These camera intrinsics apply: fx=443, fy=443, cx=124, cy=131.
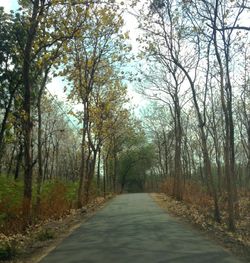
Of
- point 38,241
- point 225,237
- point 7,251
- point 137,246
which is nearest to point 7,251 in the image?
point 7,251

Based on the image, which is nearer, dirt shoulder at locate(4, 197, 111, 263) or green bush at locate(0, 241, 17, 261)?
green bush at locate(0, 241, 17, 261)

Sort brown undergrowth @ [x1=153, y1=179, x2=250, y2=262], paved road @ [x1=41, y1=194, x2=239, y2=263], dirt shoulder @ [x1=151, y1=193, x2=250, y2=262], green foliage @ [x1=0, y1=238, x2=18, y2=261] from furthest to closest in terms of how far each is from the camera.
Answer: brown undergrowth @ [x1=153, y1=179, x2=250, y2=262], dirt shoulder @ [x1=151, y1=193, x2=250, y2=262], green foliage @ [x1=0, y1=238, x2=18, y2=261], paved road @ [x1=41, y1=194, x2=239, y2=263]

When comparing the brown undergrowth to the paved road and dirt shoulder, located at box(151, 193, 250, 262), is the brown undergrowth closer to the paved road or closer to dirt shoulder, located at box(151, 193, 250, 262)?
dirt shoulder, located at box(151, 193, 250, 262)

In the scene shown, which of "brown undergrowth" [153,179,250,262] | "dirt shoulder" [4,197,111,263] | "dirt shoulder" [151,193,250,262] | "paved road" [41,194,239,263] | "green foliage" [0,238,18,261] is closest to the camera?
"paved road" [41,194,239,263]

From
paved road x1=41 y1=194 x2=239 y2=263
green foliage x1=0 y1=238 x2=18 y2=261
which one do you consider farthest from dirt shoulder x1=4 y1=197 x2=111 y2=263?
paved road x1=41 y1=194 x2=239 y2=263

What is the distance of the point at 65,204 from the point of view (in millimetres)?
22141

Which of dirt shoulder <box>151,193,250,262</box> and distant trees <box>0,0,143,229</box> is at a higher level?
distant trees <box>0,0,143,229</box>

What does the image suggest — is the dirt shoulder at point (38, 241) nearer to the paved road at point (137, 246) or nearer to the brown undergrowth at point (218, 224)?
the paved road at point (137, 246)

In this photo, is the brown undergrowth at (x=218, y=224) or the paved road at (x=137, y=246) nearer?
the paved road at (x=137, y=246)

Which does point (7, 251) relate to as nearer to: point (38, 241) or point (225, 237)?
point (38, 241)

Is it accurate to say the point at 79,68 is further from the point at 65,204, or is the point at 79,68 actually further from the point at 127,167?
the point at 127,167

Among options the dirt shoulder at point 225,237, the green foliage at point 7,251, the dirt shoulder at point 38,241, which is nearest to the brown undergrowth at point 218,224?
the dirt shoulder at point 225,237

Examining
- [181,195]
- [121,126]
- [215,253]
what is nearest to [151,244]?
[215,253]

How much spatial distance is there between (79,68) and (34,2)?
39.7 ft
